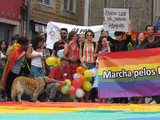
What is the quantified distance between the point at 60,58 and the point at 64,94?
0.84 metres

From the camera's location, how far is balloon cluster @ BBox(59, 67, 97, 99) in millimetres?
7270

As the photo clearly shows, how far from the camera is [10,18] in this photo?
14.6 metres

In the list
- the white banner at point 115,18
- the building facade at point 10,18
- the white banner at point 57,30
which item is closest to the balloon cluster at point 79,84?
the white banner at point 115,18

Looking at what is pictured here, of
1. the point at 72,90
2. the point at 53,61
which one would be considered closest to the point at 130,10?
the point at 53,61

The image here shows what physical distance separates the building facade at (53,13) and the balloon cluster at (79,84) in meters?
8.39

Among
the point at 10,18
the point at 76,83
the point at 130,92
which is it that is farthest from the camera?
the point at 10,18

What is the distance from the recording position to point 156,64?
6848mm

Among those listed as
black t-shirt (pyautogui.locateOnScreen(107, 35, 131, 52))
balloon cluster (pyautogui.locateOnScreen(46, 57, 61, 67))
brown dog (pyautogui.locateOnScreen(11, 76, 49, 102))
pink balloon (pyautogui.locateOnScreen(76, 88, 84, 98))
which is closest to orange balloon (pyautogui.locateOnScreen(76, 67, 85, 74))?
pink balloon (pyautogui.locateOnScreen(76, 88, 84, 98))

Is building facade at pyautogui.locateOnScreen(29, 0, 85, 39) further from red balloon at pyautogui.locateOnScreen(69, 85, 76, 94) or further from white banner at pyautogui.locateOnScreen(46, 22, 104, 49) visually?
red balloon at pyautogui.locateOnScreen(69, 85, 76, 94)

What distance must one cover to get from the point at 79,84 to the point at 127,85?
1.06 metres

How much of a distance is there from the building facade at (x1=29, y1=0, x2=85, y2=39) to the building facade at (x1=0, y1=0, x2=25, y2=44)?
696 millimetres

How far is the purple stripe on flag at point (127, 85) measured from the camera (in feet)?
22.4

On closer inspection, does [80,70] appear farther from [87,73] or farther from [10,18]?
[10,18]

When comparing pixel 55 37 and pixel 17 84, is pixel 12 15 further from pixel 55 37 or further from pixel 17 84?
pixel 17 84
